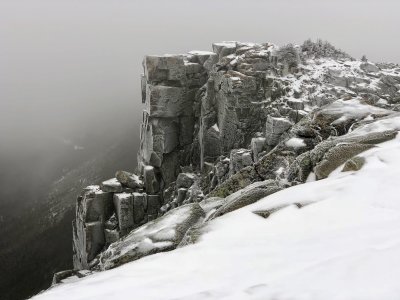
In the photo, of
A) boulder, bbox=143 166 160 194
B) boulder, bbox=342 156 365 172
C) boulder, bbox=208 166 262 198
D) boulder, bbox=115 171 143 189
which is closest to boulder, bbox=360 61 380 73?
boulder, bbox=143 166 160 194

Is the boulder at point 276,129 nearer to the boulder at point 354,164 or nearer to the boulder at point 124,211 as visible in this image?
the boulder at point 124,211

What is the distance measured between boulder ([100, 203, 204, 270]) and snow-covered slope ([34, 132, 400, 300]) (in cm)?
284

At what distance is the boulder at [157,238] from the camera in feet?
53.6

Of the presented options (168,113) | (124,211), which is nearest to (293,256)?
(124,211)

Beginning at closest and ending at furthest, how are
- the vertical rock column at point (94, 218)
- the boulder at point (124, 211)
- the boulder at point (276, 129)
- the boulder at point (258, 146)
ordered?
the boulder at point (276, 129)
the boulder at point (258, 146)
the boulder at point (124, 211)
the vertical rock column at point (94, 218)

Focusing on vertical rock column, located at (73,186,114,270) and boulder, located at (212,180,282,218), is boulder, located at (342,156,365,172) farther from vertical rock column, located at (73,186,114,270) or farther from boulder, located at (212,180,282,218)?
vertical rock column, located at (73,186,114,270)

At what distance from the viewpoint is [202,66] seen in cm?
7062

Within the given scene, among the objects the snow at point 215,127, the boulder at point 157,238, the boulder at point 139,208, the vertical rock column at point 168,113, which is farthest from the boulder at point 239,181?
the vertical rock column at point 168,113

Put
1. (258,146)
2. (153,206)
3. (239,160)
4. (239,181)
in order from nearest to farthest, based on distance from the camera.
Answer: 1. (239,181)
2. (239,160)
3. (258,146)
4. (153,206)

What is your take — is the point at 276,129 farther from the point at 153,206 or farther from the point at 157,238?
the point at 157,238

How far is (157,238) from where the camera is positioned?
16.9m

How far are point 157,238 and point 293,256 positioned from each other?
7.92m

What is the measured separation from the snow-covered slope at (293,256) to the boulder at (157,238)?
2.84 meters

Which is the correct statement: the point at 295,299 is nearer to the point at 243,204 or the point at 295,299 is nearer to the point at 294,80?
the point at 243,204
